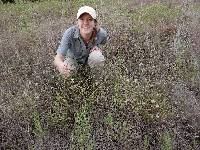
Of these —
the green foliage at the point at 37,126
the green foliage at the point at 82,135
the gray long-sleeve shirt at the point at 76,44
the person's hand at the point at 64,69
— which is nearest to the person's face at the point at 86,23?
the gray long-sleeve shirt at the point at 76,44

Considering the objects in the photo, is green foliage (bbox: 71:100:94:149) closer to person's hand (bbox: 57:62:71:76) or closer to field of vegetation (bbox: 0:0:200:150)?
field of vegetation (bbox: 0:0:200:150)

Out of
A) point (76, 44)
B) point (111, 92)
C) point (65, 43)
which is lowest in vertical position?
point (111, 92)

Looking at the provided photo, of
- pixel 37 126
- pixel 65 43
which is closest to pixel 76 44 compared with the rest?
pixel 65 43

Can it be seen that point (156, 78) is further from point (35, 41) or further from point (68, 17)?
point (68, 17)

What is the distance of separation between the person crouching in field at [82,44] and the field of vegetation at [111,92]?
153 mm

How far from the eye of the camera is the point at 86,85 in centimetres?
520

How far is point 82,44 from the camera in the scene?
18.6 ft

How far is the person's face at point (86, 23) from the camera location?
5.42m

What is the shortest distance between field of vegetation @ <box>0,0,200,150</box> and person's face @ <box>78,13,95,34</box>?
0.51 m

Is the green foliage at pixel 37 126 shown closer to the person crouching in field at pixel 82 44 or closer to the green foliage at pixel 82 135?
the green foliage at pixel 82 135

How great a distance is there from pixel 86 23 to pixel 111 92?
882 millimetres

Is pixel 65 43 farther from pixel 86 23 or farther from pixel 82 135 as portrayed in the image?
pixel 82 135

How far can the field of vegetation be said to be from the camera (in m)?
4.64

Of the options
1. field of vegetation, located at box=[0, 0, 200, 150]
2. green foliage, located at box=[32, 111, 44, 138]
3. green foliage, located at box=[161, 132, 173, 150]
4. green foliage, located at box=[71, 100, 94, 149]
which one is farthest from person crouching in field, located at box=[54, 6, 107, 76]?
green foliage, located at box=[161, 132, 173, 150]
